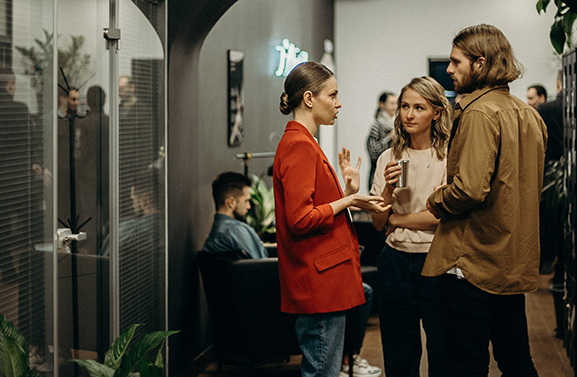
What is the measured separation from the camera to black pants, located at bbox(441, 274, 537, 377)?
80.0 inches

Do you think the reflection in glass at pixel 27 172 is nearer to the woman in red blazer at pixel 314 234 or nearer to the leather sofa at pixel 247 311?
the woman in red blazer at pixel 314 234

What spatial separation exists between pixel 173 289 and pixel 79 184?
4.00 ft

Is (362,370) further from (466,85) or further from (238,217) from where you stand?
(466,85)

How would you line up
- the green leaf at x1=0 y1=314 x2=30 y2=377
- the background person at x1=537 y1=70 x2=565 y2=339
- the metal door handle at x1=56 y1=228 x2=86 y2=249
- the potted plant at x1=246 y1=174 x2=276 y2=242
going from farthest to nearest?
the background person at x1=537 y1=70 x2=565 y2=339 < the potted plant at x1=246 y1=174 x2=276 y2=242 < the metal door handle at x1=56 y1=228 x2=86 y2=249 < the green leaf at x1=0 y1=314 x2=30 y2=377

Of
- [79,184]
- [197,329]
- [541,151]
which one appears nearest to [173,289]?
[197,329]

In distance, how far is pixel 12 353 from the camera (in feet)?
5.49

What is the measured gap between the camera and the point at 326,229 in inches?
80.6

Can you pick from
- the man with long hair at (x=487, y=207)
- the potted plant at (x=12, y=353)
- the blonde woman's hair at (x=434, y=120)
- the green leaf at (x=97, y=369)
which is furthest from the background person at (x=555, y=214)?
the potted plant at (x=12, y=353)

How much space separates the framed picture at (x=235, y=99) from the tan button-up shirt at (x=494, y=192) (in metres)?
2.56

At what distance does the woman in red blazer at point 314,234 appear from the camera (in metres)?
2.01

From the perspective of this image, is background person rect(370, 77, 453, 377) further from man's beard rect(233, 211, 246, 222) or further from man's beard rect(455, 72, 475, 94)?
man's beard rect(233, 211, 246, 222)

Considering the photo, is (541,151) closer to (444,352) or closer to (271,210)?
(444,352)

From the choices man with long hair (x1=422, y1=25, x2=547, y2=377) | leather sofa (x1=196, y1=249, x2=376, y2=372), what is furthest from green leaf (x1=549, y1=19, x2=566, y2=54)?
leather sofa (x1=196, y1=249, x2=376, y2=372)

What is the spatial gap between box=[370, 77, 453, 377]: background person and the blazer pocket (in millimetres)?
360
